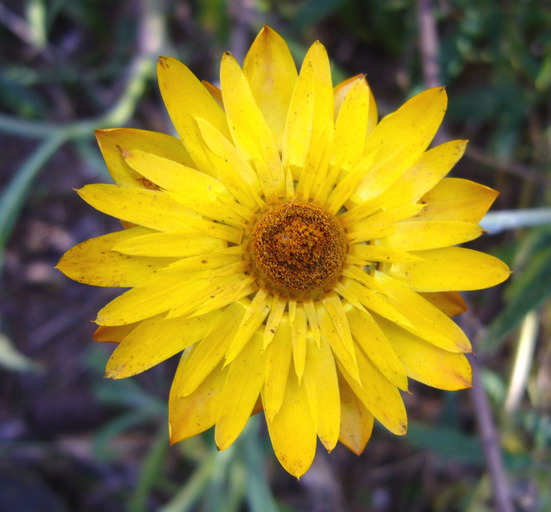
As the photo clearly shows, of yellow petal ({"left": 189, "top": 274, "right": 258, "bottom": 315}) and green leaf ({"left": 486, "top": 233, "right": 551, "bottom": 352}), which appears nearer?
yellow petal ({"left": 189, "top": 274, "right": 258, "bottom": 315})

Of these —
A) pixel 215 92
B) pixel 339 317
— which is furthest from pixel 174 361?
pixel 215 92

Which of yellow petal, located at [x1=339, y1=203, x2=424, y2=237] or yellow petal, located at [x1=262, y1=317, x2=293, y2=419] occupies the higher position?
yellow petal, located at [x1=339, y1=203, x2=424, y2=237]

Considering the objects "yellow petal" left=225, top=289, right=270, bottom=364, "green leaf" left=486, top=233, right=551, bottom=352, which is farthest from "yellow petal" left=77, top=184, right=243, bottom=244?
"green leaf" left=486, top=233, right=551, bottom=352

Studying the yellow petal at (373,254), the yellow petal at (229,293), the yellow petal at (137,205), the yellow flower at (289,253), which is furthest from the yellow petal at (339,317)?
the yellow petal at (137,205)

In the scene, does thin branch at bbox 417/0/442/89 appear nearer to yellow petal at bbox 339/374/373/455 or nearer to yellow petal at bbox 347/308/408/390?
yellow petal at bbox 347/308/408/390

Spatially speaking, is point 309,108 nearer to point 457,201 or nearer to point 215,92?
point 215,92

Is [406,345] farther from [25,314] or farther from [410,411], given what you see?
[25,314]

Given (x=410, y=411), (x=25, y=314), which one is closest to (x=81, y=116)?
(x=25, y=314)
